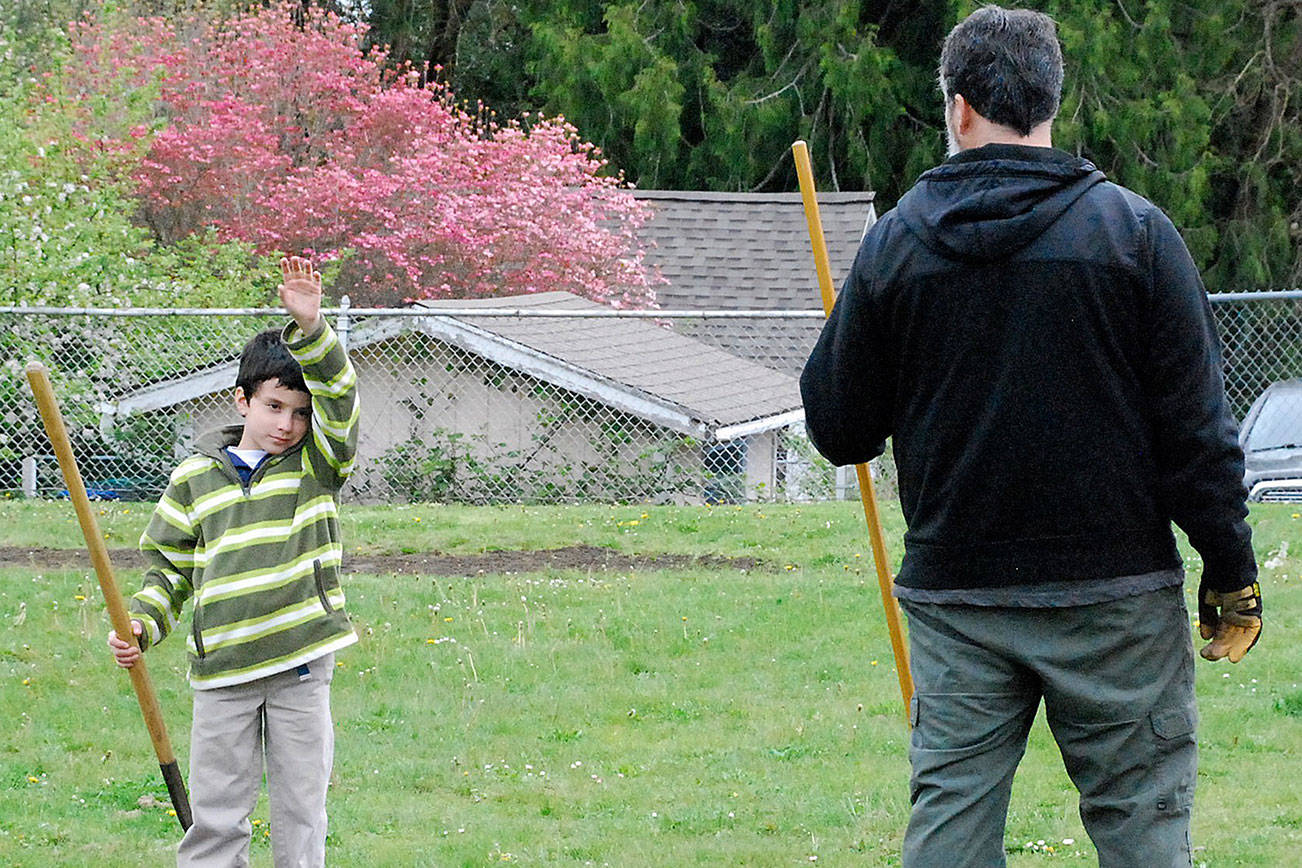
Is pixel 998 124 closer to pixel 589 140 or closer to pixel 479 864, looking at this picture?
pixel 479 864

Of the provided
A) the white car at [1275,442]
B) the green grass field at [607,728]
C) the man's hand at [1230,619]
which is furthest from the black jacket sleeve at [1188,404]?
the white car at [1275,442]

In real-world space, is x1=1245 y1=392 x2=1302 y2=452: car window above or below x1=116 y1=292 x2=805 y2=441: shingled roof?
below

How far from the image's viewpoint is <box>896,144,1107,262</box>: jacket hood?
8.91ft

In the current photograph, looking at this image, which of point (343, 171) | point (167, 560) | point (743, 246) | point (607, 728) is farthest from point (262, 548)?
point (743, 246)

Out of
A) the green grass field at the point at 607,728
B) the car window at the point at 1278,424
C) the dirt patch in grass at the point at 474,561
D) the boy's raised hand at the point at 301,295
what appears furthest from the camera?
the car window at the point at 1278,424

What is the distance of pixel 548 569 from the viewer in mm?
8477

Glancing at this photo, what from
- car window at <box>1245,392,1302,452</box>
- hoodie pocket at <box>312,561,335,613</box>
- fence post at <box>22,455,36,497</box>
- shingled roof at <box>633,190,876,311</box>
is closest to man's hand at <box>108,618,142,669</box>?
hoodie pocket at <box>312,561,335,613</box>

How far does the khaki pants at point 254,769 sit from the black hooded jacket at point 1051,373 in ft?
5.50

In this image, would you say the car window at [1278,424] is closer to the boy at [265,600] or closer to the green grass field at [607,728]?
the green grass field at [607,728]

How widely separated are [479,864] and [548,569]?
13.3ft

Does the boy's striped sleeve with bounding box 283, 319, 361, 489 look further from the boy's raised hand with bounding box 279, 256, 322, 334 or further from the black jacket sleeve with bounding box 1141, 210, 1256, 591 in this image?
the black jacket sleeve with bounding box 1141, 210, 1256, 591

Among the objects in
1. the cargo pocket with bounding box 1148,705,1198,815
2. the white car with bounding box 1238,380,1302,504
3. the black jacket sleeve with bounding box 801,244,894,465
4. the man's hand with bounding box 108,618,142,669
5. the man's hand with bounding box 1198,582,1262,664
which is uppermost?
the black jacket sleeve with bounding box 801,244,894,465

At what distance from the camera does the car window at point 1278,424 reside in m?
11.7

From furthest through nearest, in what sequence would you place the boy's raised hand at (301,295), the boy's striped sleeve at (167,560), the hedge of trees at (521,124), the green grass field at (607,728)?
1. the hedge of trees at (521,124)
2. the green grass field at (607,728)
3. the boy's striped sleeve at (167,560)
4. the boy's raised hand at (301,295)
